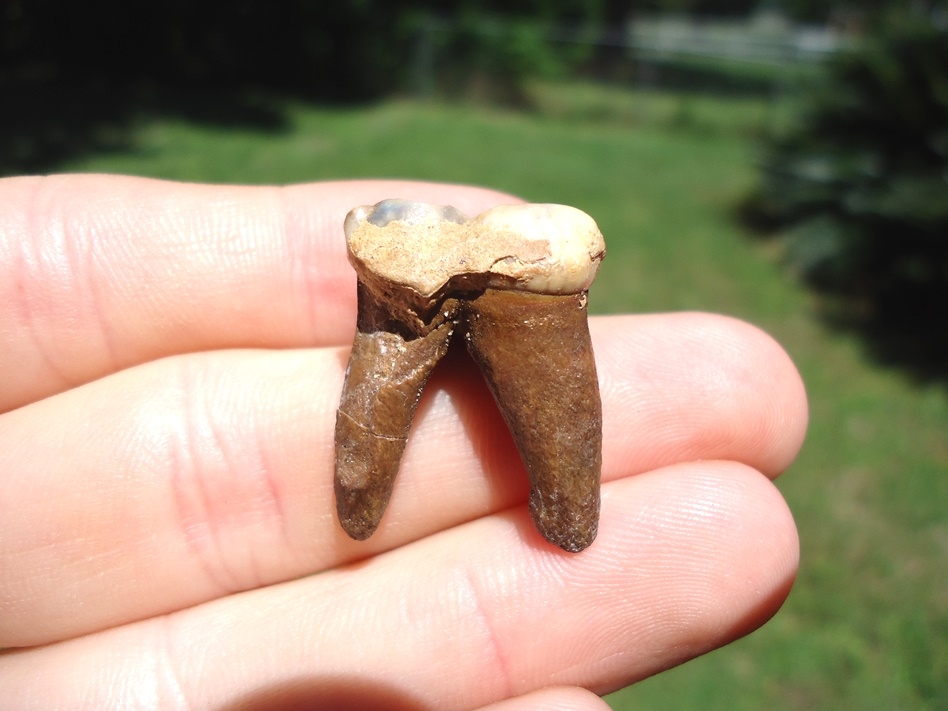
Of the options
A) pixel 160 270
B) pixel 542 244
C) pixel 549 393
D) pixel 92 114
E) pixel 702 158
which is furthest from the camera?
pixel 702 158

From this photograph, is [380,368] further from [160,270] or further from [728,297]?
[728,297]

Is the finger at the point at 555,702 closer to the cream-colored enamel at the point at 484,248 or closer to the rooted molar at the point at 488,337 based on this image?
the rooted molar at the point at 488,337

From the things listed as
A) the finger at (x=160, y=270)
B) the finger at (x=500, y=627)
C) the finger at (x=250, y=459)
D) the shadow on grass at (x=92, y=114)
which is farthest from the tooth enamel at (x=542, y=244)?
the shadow on grass at (x=92, y=114)

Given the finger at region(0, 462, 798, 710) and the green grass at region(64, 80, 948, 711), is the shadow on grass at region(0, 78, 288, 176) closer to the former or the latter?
the green grass at region(64, 80, 948, 711)

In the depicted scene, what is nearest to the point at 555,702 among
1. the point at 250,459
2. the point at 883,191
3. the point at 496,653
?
the point at 496,653

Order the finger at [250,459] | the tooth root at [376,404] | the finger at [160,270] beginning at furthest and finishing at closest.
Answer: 1. the finger at [160,270]
2. the finger at [250,459]
3. the tooth root at [376,404]
